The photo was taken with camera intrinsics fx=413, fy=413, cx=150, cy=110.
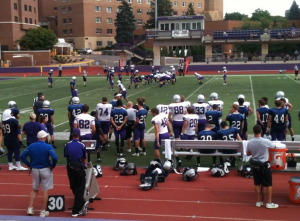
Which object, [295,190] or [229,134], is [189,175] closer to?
[229,134]

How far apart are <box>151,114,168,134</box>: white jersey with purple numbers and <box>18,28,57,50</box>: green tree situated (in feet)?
216

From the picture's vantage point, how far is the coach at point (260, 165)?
25.0 ft

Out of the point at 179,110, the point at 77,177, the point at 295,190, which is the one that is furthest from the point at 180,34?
the point at 77,177

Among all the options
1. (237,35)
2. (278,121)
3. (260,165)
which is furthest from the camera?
(237,35)

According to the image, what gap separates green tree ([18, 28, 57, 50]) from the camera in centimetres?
7244

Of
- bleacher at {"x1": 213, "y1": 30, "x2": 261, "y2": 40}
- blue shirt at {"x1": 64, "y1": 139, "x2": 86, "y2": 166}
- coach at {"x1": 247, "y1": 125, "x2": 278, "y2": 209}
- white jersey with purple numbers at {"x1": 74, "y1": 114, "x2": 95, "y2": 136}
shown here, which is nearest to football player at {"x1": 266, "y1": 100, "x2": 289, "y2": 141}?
coach at {"x1": 247, "y1": 125, "x2": 278, "y2": 209}

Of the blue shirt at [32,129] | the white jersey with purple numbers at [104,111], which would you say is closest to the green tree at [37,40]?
the white jersey with purple numbers at [104,111]

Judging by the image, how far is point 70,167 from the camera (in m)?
7.52

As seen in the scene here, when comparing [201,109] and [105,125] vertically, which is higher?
[201,109]

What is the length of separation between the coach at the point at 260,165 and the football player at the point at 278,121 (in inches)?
143

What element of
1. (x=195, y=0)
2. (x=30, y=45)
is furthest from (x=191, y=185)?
(x=195, y=0)

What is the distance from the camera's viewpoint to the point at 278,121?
11297mm

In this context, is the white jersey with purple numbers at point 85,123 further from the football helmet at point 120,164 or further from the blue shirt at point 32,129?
the football helmet at point 120,164

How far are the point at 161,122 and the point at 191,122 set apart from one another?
2.98 feet
